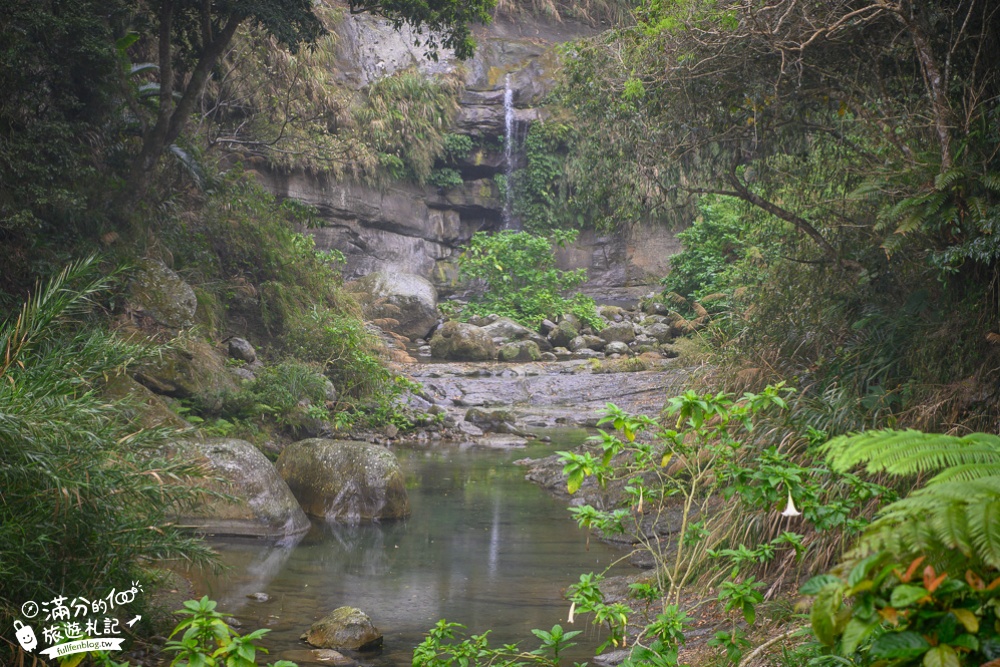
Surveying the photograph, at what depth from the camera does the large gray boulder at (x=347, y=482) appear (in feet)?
27.8

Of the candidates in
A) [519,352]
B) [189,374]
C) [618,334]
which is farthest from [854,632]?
[618,334]

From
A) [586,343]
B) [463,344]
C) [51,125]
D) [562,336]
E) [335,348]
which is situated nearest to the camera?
[51,125]

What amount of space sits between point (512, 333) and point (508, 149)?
8.65 metres

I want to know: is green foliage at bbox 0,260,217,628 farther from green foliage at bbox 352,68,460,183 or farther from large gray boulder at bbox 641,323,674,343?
green foliage at bbox 352,68,460,183

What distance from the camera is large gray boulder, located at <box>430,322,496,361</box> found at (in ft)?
60.0

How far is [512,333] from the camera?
1941 cm

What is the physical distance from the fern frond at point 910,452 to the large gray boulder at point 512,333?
16.8 m

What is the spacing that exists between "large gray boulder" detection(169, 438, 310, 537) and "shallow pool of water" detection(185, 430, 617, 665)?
252 mm

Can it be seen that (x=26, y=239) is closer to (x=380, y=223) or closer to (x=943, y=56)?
(x=943, y=56)

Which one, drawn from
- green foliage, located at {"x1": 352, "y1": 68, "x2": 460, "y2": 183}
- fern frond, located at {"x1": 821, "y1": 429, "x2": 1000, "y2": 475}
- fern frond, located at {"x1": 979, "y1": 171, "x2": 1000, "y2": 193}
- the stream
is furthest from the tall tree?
green foliage, located at {"x1": 352, "y1": 68, "x2": 460, "y2": 183}

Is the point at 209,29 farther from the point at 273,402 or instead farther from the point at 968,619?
the point at 968,619

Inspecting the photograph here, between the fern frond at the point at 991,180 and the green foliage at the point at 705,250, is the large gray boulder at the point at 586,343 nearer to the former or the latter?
the green foliage at the point at 705,250

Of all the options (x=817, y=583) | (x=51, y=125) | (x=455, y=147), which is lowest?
(x=817, y=583)

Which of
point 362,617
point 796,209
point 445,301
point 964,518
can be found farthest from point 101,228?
point 445,301
